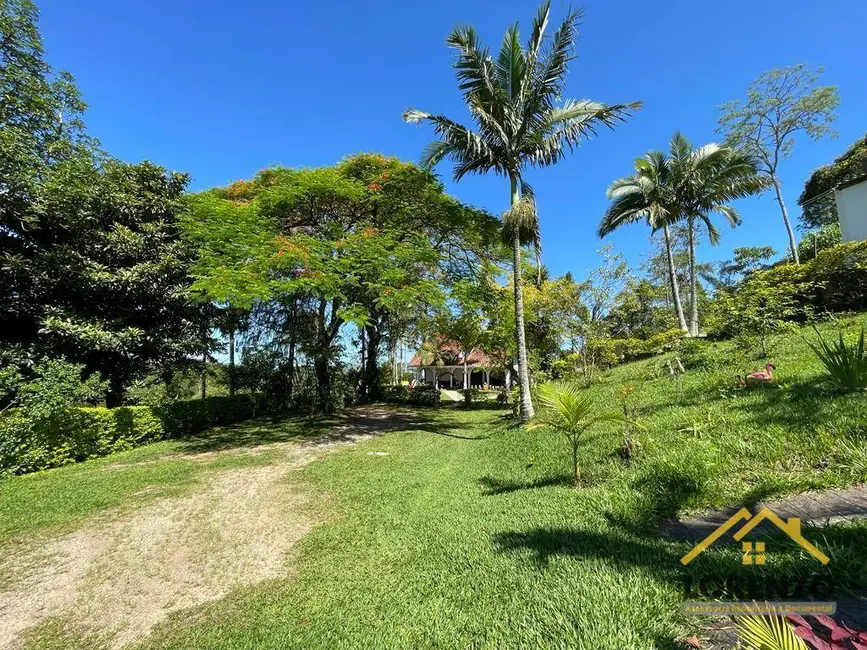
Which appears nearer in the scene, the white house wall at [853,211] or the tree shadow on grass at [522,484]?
the tree shadow on grass at [522,484]

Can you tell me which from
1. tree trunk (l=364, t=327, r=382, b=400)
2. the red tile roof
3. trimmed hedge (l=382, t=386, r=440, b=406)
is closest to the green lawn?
the red tile roof

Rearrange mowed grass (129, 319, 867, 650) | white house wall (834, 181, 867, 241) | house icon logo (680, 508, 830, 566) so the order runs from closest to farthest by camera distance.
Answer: mowed grass (129, 319, 867, 650), house icon logo (680, 508, 830, 566), white house wall (834, 181, 867, 241)

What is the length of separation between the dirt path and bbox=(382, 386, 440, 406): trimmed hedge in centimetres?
1414

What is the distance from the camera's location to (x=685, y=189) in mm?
17875

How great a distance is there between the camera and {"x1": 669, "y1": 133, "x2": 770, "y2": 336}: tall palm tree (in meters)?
17.3

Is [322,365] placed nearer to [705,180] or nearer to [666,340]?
[666,340]

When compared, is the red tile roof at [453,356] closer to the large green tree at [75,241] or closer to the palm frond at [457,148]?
the palm frond at [457,148]

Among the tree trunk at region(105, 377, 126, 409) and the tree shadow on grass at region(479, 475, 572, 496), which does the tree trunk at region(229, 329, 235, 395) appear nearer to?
the tree trunk at region(105, 377, 126, 409)

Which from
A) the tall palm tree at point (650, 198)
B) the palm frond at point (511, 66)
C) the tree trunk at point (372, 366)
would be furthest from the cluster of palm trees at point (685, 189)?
the tree trunk at point (372, 366)

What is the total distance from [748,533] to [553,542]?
5.28ft

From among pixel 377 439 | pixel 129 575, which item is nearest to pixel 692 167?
pixel 377 439

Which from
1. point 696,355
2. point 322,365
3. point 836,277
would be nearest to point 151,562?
point 322,365

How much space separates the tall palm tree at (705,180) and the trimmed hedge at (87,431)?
Answer: 67.2 ft

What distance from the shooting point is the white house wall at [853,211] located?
15.4 m
